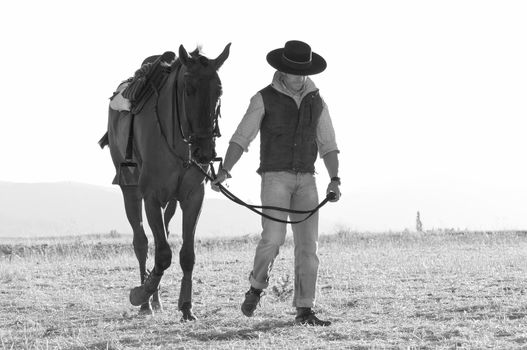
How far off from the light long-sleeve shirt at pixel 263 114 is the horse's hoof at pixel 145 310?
2259 mm

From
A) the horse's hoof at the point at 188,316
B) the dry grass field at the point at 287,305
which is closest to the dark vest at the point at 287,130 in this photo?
the dry grass field at the point at 287,305

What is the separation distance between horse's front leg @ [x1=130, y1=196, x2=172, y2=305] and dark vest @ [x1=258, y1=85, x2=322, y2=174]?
1.35 metres

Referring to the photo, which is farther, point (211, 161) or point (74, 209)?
point (74, 209)

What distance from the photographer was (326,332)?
314 inches

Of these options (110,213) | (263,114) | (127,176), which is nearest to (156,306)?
(127,176)

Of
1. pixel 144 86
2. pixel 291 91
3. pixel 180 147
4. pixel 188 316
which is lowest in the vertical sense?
pixel 188 316

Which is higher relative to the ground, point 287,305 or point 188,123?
point 188,123

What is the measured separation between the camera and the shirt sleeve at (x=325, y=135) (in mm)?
8664

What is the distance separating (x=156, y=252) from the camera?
30.6ft

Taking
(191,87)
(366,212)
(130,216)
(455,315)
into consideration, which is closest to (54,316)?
(130,216)

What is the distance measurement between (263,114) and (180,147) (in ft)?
3.17

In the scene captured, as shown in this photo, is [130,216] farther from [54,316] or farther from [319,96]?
[319,96]

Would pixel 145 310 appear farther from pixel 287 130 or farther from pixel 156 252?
pixel 287 130

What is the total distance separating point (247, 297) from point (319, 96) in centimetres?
196
